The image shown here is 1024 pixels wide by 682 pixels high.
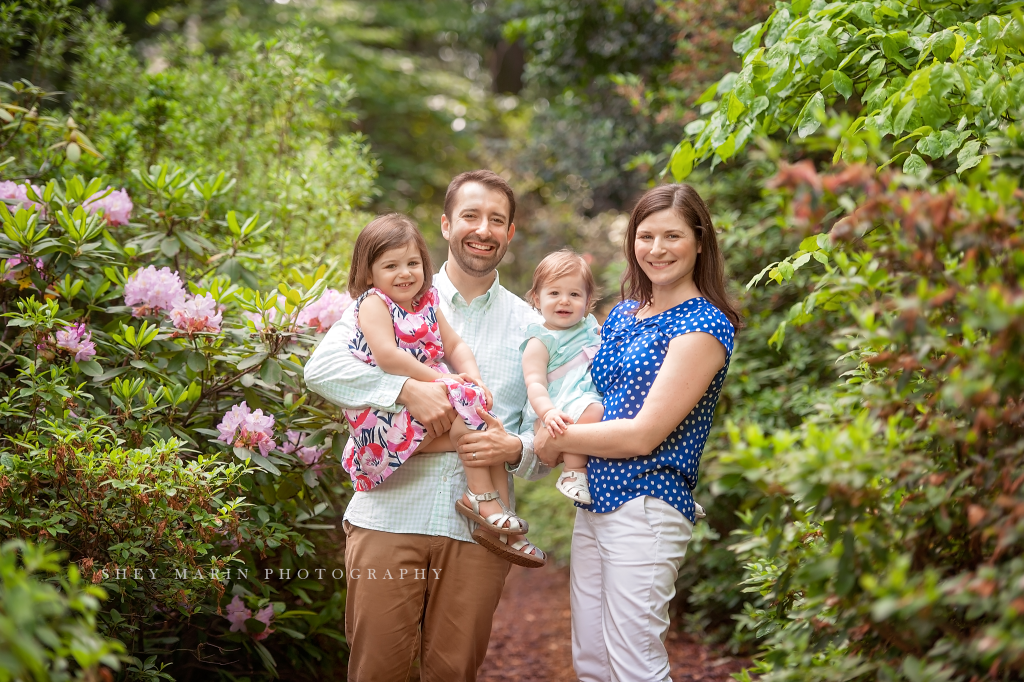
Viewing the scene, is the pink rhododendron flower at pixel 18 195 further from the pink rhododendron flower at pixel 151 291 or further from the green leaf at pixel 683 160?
the green leaf at pixel 683 160

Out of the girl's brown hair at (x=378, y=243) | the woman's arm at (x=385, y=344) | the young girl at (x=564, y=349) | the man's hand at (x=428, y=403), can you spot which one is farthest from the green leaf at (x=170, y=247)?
the young girl at (x=564, y=349)

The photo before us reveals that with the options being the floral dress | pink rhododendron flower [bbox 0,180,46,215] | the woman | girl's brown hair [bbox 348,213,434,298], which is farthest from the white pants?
pink rhododendron flower [bbox 0,180,46,215]

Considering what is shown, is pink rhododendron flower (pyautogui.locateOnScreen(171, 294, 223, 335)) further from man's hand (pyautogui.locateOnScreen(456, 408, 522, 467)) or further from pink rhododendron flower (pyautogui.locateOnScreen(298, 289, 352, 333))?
man's hand (pyautogui.locateOnScreen(456, 408, 522, 467))

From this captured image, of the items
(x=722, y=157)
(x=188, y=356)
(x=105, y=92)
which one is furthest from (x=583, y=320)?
(x=105, y=92)

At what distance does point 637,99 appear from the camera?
219 inches

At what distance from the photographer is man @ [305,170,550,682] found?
2.55m

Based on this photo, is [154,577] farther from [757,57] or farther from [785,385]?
[785,385]

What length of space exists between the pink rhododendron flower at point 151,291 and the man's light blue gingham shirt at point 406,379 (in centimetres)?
81

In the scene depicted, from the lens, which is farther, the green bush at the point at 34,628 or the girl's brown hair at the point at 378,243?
the girl's brown hair at the point at 378,243

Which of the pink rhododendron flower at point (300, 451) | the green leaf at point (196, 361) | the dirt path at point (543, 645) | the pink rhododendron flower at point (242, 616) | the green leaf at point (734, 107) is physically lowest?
the dirt path at point (543, 645)

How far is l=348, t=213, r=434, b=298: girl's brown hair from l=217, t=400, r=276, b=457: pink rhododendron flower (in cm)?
61

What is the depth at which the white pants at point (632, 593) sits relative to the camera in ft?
7.82

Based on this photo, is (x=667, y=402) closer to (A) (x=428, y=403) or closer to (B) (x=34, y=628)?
(A) (x=428, y=403)

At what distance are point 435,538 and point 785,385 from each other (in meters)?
2.34
